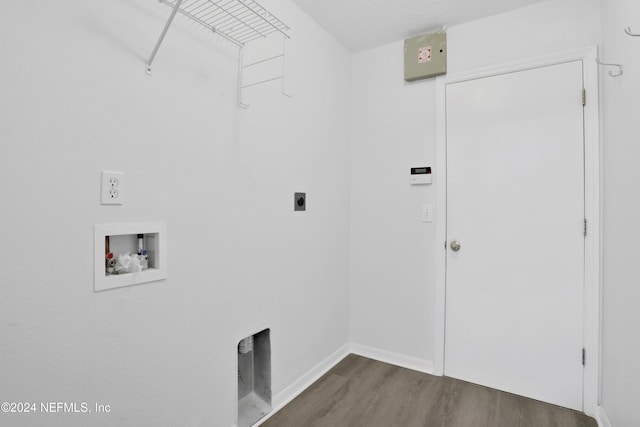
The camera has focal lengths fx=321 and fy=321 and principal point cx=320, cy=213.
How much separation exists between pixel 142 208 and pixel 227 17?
0.99 metres

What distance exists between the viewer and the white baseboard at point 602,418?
171 centimetres

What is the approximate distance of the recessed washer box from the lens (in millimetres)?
1143

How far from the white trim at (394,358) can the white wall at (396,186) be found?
0.11ft

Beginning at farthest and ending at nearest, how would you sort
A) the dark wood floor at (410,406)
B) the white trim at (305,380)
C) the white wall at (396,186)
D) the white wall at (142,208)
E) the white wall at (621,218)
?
the white wall at (396,186)
the white trim at (305,380)
the dark wood floor at (410,406)
the white wall at (621,218)
the white wall at (142,208)

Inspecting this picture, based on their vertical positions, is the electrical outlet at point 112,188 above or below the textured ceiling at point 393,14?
below

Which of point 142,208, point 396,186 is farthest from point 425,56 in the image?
point 142,208

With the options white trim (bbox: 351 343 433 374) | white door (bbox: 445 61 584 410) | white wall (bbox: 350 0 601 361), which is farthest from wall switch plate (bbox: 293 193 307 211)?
white trim (bbox: 351 343 433 374)

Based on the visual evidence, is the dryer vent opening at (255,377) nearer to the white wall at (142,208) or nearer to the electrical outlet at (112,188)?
the white wall at (142,208)

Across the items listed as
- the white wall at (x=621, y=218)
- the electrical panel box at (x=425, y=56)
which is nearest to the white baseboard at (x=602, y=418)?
the white wall at (x=621, y=218)

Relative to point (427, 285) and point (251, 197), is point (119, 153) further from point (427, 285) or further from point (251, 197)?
point (427, 285)

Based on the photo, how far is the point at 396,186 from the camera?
2564 mm

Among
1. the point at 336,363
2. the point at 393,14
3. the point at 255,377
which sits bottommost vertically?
the point at 336,363

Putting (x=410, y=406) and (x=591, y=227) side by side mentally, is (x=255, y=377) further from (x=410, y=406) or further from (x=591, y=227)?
(x=591, y=227)

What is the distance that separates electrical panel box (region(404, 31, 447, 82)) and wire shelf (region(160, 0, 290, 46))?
1164mm
